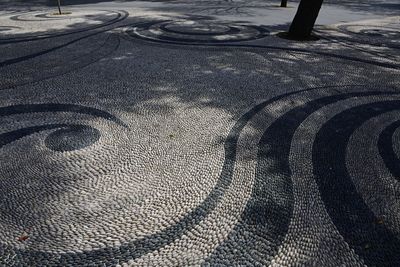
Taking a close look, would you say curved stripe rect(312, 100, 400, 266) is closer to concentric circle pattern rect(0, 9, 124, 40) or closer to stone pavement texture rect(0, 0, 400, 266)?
stone pavement texture rect(0, 0, 400, 266)

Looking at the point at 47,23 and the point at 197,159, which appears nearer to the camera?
the point at 197,159

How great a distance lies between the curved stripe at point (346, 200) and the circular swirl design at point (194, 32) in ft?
19.5

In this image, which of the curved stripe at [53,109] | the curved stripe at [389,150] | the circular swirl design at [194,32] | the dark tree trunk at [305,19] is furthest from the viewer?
the circular swirl design at [194,32]

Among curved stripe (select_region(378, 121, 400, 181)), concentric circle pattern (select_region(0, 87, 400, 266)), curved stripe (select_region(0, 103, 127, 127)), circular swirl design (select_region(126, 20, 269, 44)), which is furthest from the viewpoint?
circular swirl design (select_region(126, 20, 269, 44))

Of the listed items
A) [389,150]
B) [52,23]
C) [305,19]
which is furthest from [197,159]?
[52,23]

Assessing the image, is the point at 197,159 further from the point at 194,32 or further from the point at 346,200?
the point at 194,32

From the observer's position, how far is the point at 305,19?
395 inches

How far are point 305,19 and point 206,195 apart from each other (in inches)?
343

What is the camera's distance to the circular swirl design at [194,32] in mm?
9891

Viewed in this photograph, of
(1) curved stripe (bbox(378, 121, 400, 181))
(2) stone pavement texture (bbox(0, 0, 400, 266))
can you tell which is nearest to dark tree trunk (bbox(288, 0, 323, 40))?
(2) stone pavement texture (bbox(0, 0, 400, 266))

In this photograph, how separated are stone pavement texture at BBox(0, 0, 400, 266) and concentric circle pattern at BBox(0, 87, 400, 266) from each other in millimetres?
15

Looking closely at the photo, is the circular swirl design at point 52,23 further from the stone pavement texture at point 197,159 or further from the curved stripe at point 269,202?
the curved stripe at point 269,202

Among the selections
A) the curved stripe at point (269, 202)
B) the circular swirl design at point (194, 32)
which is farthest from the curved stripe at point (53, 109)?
the circular swirl design at point (194, 32)

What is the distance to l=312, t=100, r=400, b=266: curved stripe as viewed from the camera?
2.75 m
